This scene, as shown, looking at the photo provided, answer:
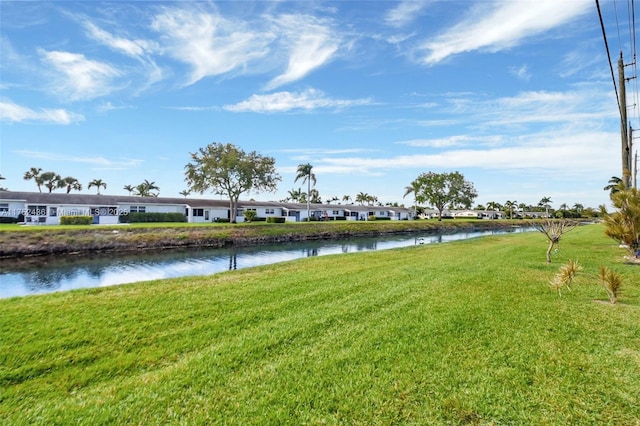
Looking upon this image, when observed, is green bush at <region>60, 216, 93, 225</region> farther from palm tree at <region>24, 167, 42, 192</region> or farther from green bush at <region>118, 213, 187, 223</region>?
palm tree at <region>24, 167, 42, 192</region>

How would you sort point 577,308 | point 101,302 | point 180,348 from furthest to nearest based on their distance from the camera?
1. point 101,302
2. point 577,308
3. point 180,348

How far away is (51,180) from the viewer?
251 feet

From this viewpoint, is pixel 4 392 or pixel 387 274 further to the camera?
pixel 387 274

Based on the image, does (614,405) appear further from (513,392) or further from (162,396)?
(162,396)

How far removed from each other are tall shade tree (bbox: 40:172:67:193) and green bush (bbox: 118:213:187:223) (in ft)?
162

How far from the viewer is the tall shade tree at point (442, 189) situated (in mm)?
81438

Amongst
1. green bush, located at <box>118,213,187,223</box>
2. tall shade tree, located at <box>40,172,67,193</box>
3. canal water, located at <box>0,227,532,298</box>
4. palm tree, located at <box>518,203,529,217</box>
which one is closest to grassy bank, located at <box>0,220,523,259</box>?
canal water, located at <box>0,227,532,298</box>

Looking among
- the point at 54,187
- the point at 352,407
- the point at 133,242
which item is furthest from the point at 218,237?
the point at 54,187

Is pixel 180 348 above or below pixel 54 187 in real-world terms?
below

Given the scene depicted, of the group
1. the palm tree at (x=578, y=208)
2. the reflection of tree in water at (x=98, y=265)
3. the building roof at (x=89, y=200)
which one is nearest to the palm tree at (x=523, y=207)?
the palm tree at (x=578, y=208)

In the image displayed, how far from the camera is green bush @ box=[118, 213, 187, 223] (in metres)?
43.7

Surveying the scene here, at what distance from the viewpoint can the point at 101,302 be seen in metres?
8.30

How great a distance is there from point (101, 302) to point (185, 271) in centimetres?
1005

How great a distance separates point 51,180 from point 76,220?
2183 inches
